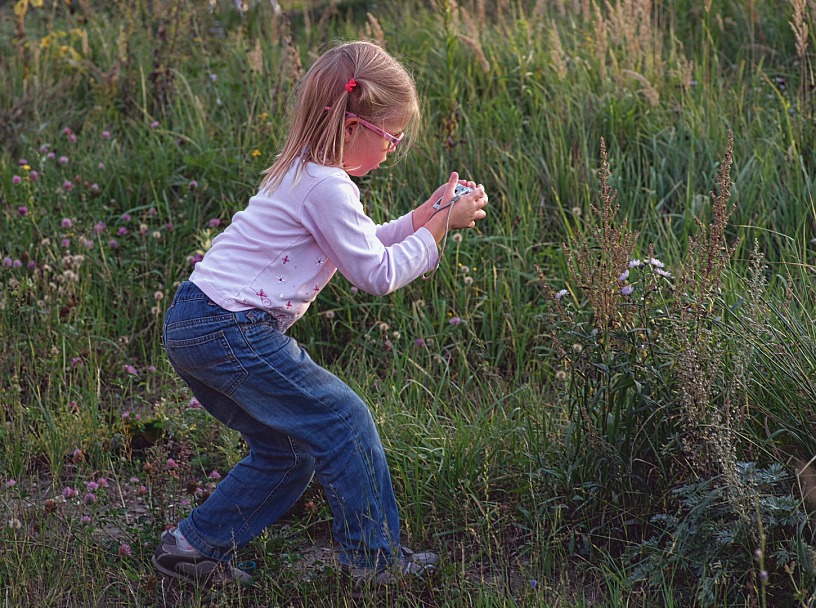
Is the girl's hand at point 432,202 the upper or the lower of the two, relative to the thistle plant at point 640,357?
upper

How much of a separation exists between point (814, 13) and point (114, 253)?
12.7ft

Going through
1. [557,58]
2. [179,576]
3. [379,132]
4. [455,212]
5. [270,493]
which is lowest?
[179,576]

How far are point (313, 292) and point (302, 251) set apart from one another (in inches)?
5.2

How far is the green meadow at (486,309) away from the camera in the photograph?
8.55 feet

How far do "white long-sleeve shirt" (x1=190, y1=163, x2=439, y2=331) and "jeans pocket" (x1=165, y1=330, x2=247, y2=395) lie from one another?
105 mm

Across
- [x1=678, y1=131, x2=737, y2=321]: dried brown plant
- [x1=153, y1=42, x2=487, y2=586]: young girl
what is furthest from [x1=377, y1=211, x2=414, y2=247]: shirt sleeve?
[x1=678, y1=131, x2=737, y2=321]: dried brown plant

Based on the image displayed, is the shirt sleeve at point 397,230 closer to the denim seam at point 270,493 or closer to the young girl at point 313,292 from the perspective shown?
the young girl at point 313,292

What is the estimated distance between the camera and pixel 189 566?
9.02 feet

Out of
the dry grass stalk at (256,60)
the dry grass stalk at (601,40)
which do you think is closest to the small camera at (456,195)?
the dry grass stalk at (601,40)

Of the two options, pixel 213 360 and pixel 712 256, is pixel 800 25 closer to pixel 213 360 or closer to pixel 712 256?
pixel 712 256

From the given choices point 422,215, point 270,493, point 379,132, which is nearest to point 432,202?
point 422,215

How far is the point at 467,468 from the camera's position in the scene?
3.06 metres

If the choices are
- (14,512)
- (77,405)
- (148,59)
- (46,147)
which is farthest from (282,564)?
(148,59)

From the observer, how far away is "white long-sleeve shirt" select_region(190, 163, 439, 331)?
2.51m
